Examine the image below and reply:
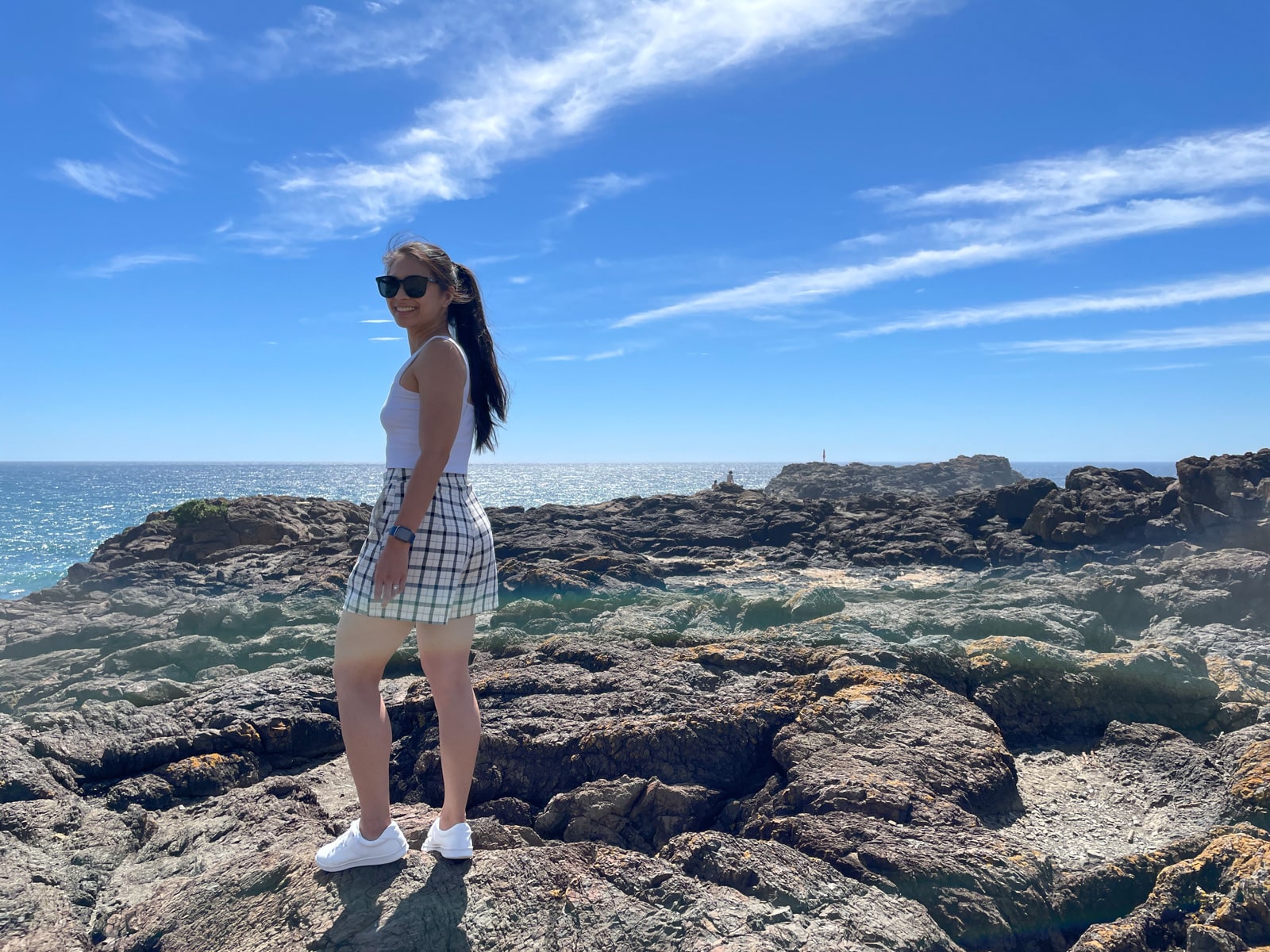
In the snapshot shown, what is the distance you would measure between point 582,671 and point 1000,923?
8.59 feet

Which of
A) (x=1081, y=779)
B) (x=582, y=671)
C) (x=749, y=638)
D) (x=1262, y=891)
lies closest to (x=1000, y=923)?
(x=1262, y=891)

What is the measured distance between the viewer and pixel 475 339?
3.05 m

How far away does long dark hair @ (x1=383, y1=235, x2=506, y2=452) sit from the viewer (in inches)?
118

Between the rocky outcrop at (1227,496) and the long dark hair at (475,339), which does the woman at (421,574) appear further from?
the rocky outcrop at (1227,496)

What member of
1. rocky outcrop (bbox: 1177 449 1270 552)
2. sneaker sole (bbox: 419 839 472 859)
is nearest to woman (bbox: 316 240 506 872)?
sneaker sole (bbox: 419 839 472 859)

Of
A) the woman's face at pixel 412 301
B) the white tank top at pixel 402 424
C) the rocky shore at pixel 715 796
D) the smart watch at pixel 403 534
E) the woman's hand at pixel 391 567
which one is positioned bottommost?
the rocky shore at pixel 715 796

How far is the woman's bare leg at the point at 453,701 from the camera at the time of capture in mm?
2855

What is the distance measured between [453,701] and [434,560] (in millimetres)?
565

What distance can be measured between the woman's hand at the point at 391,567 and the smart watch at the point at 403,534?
1 centimetres

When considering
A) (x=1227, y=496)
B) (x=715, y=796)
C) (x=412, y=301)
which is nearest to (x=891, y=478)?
(x=1227, y=496)

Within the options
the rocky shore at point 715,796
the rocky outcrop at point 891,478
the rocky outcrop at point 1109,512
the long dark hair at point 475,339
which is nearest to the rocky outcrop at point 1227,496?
the rocky outcrop at point 1109,512

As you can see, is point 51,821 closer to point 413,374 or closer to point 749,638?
point 413,374

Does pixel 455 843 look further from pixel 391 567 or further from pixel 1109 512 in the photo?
pixel 1109 512

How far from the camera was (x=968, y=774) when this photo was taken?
11.0 feet
